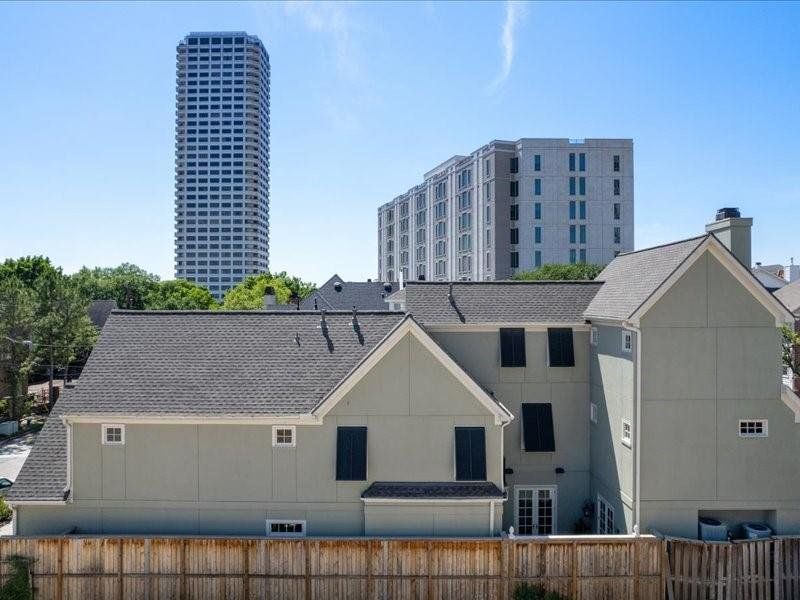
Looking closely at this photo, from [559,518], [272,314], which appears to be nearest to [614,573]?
[559,518]

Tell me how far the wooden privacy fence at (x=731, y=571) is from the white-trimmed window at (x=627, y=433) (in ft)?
10.9

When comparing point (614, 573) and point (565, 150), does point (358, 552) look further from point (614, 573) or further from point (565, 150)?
point (565, 150)

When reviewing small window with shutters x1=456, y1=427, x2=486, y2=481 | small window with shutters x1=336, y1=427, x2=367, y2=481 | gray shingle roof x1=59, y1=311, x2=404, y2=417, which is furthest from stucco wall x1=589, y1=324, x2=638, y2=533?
small window with shutters x1=336, y1=427, x2=367, y2=481

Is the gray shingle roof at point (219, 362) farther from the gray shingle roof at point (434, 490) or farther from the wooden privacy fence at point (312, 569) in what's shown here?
the wooden privacy fence at point (312, 569)

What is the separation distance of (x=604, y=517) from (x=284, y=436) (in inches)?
479

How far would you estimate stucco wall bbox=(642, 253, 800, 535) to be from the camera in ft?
61.0

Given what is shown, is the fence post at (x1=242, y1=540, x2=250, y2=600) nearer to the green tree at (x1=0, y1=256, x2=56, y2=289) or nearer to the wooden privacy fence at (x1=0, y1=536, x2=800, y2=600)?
the wooden privacy fence at (x1=0, y1=536, x2=800, y2=600)

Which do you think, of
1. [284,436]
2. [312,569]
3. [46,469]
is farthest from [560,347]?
[46,469]

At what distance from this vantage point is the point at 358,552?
16.1 metres

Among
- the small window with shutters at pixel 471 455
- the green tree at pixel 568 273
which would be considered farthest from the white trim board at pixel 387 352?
the green tree at pixel 568 273

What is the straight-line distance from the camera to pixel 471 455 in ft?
60.8

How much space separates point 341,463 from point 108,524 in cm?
773

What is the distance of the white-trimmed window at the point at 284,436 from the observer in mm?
18625

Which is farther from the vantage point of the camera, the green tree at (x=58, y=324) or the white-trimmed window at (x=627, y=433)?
the green tree at (x=58, y=324)
